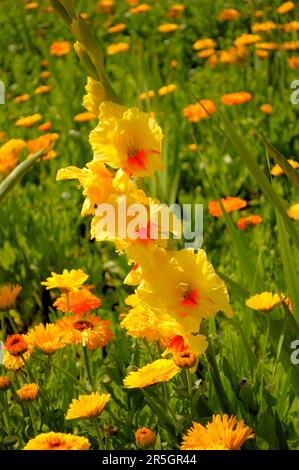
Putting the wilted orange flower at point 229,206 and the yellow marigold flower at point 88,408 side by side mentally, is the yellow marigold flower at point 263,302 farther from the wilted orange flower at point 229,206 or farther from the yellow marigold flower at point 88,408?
the wilted orange flower at point 229,206

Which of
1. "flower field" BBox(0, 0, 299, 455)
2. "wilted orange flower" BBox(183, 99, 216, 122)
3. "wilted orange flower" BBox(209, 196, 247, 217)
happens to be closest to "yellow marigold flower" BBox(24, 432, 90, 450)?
"flower field" BBox(0, 0, 299, 455)

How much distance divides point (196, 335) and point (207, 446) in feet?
0.42

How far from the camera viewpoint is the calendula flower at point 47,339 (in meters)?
1.20

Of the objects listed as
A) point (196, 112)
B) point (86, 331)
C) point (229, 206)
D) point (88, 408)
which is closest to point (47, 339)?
point (86, 331)

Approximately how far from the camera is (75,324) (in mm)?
1273

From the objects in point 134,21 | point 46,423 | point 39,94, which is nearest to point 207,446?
point 46,423

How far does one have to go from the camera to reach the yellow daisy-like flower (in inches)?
41.4

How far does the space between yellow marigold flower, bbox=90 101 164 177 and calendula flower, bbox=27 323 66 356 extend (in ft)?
1.27

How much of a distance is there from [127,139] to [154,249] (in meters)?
0.13

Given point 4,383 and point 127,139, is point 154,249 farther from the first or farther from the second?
point 4,383

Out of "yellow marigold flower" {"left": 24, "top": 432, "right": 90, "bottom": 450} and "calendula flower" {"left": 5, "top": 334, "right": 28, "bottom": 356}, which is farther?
"calendula flower" {"left": 5, "top": 334, "right": 28, "bottom": 356}

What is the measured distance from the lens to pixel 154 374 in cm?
106

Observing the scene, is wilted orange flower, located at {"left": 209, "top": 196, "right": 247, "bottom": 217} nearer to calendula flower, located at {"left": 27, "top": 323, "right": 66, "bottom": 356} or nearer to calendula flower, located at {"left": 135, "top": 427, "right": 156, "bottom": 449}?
calendula flower, located at {"left": 27, "top": 323, "right": 66, "bottom": 356}
